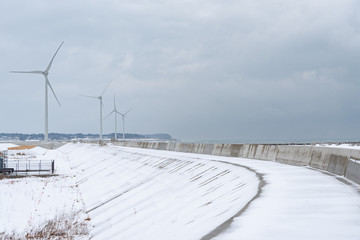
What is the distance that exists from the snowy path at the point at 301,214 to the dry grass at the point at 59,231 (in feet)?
28.0

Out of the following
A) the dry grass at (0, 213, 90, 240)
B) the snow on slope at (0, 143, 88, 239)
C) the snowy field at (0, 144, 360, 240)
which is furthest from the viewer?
the snow on slope at (0, 143, 88, 239)

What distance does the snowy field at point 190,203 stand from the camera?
30.6 ft

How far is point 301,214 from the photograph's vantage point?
10.1 meters

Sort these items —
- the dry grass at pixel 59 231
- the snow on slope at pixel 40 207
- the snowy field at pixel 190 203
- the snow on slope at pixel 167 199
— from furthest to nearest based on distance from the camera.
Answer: the snow on slope at pixel 40 207, the dry grass at pixel 59 231, the snow on slope at pixel 167 199, the snowy field at pixel 190 203

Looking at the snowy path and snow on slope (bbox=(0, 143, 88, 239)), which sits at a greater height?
the snowy path

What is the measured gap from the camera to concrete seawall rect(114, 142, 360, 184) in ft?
60.9

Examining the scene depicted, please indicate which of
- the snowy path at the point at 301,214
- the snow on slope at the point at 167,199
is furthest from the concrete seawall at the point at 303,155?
the snow on slope at the point at 167,199

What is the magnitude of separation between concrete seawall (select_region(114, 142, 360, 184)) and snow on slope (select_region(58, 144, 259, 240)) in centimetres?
369

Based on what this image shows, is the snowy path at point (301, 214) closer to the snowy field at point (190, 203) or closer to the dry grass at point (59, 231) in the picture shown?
the snowy field at point (190, 203)

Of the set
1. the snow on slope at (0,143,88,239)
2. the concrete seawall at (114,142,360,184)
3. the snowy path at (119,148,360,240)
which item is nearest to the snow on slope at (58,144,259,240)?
the snowy path at (119,148,360,240)

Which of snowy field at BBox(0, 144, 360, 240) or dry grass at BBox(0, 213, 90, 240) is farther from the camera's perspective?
dry grass at BBox(0, 213, 90, 240)

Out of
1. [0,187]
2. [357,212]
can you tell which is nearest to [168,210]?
[357,212]

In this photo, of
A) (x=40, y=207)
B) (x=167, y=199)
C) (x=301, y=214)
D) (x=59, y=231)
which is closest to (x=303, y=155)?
(x=167, y=199)

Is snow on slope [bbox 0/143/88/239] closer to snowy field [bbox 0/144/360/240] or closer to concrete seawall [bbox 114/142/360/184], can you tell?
snowy field [bbox 0/144/360/240]
